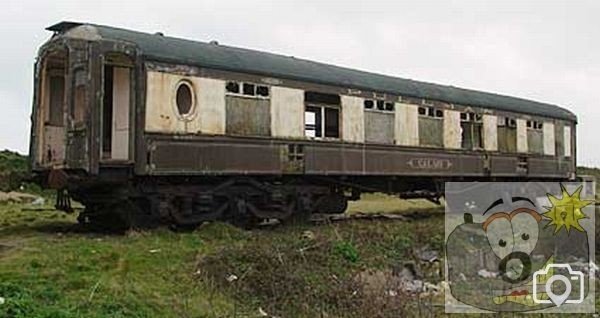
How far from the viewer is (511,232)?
669 inches

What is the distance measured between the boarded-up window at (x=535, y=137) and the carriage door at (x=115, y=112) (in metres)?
13.0

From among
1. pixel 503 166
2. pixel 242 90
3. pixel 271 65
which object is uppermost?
pixel 271 65

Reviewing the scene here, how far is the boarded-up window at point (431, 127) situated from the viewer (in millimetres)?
18297

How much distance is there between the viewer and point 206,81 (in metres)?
13.5

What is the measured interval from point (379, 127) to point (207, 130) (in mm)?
4927

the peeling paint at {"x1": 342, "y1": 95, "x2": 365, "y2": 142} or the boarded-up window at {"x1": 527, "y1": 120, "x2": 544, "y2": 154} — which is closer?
the peeling paint at {"x1": 342, "y1": 95, "x2": 365, "y2": 142}

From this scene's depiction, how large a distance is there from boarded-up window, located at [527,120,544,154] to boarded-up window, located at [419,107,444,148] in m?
4.35

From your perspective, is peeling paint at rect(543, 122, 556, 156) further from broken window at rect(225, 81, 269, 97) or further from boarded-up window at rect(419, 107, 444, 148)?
broken window at rect(225, 81, 269, 97)

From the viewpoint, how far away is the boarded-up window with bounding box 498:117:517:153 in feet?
69.0

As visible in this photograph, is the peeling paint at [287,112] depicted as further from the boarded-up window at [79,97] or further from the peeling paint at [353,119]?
the boarded-up window at [79,97]

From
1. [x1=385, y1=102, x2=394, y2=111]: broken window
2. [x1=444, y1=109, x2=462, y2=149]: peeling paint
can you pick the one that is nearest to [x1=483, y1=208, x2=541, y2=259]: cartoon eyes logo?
[x1=444, y1=109, x2=462, y2=149]: peeling paint

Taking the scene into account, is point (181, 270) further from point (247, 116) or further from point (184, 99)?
point (247, 116)

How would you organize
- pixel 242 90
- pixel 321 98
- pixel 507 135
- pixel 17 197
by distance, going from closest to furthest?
pixel 242 90, pixel 321 98, pixel 507 135, pixel 17 197

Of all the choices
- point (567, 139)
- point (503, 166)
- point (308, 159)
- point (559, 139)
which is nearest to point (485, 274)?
point (308, 159)
